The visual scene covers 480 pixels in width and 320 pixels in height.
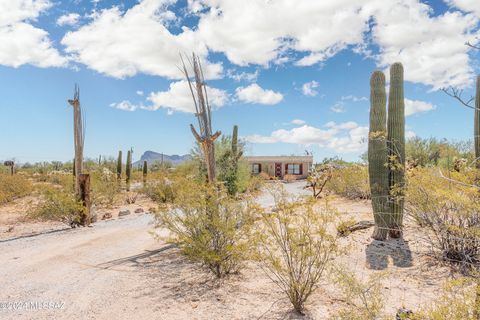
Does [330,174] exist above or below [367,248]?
above

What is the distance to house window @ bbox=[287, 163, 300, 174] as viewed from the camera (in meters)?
43.6

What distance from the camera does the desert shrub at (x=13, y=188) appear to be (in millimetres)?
17906

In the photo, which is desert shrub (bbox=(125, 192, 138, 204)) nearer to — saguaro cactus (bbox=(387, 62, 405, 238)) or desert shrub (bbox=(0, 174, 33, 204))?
desert shrub (bbox=(0, 174, 33, 204))

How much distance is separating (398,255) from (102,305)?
543cm

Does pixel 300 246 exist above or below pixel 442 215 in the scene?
below

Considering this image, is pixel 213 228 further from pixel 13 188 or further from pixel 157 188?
pixel 13 188

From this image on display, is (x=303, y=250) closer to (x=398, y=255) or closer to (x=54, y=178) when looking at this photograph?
(x=398, y=255)

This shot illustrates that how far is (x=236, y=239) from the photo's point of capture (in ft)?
19.2

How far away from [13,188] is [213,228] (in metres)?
16.7

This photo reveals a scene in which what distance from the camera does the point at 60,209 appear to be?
36.3ft

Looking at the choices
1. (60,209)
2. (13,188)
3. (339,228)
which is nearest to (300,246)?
(339,228)

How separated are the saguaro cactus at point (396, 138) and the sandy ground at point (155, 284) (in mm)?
568

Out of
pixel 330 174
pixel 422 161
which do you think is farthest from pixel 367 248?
pixel 422 161

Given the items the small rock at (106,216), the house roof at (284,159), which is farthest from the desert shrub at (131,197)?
the house roof at (284,159)
